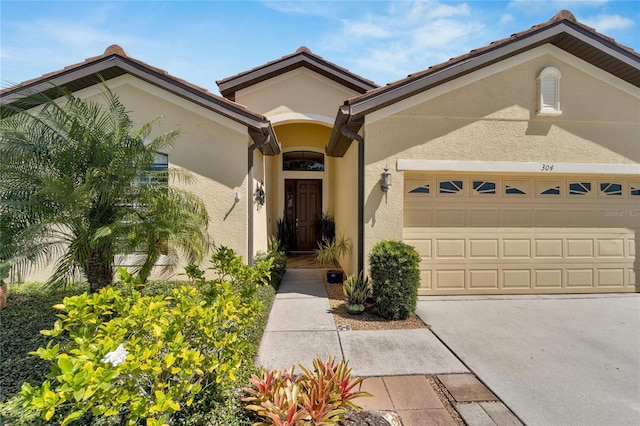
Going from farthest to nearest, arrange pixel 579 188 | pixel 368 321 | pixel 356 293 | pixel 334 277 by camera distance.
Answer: pixel 334 277, pixel 579 188, pixel 356 293, pixel 368 321

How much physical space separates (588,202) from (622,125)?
1.91m

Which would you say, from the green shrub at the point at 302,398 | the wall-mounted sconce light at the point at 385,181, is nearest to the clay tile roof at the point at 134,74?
the wall-mounted sconce light at the point at 385,181

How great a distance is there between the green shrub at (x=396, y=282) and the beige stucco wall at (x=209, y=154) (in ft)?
11.1

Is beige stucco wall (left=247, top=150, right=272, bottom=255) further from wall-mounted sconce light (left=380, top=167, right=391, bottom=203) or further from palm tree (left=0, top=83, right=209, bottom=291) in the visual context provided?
wall-mounted sconce light (left=380, top=167, right=391, bottom=203)

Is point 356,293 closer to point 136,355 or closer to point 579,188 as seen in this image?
point 136,355

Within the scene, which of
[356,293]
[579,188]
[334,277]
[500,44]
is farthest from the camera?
[334,277]

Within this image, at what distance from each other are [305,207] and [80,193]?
9.57 meters

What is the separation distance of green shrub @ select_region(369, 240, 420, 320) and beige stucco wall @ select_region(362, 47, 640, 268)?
886 millimetres

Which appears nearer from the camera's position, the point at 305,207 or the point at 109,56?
the point at 109,56

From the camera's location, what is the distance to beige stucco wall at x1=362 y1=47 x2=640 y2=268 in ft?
21.9

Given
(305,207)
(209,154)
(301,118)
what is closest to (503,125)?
(301,118)

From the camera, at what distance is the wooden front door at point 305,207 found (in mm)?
13422

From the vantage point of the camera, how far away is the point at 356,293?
611 cm

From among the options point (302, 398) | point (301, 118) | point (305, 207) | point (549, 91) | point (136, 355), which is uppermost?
point (301, 118)
